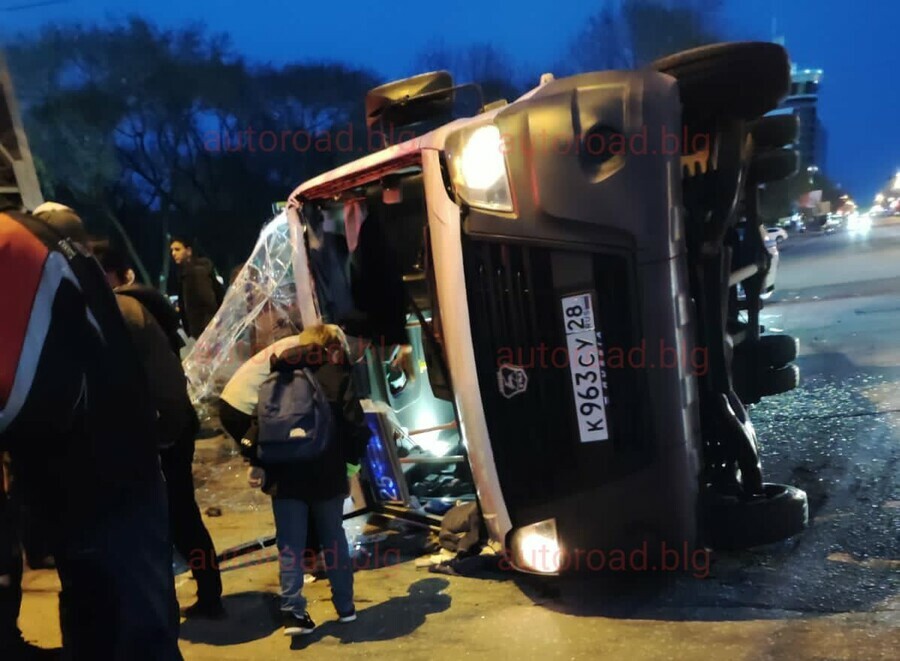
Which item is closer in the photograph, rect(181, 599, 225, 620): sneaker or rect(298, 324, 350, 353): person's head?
rect(298, 324, 350, 353): person's head

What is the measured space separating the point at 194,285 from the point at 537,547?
18.9 feet

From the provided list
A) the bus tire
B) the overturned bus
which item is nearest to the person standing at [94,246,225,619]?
the overturned bus

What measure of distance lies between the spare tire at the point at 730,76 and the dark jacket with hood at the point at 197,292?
586 cm

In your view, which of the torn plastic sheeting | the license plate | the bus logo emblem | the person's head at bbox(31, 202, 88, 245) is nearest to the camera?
the person's head at bbox(31, 202, 88, 245)

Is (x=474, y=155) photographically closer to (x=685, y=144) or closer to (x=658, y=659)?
(x=685, y=144)

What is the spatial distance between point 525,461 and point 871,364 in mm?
6009

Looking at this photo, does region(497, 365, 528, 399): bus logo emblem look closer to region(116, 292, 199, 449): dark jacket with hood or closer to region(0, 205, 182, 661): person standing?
region(116, 292, 199, 449): dark jacket with hood

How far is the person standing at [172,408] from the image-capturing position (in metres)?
3.36

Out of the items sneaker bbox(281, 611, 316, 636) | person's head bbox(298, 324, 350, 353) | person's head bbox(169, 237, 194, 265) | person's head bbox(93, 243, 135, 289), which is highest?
person's head bbox(169, 237, 194, 265)

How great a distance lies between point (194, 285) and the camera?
8.08 metres

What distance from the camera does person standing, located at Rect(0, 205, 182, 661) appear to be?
1.90 meters

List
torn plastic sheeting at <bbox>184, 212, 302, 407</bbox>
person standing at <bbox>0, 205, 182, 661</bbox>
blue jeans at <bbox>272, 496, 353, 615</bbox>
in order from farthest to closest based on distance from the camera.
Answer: torn plastic sheeting at <bbox>184, 212, 302, 407</bbox>
blue jeans at <bbox>272, 496, 353, 615</bbox>
person standing at <bbox>0, 205, 182, 661</bbox>

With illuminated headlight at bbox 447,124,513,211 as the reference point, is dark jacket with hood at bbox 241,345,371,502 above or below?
below

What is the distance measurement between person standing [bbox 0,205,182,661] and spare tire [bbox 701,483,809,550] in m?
2.55
